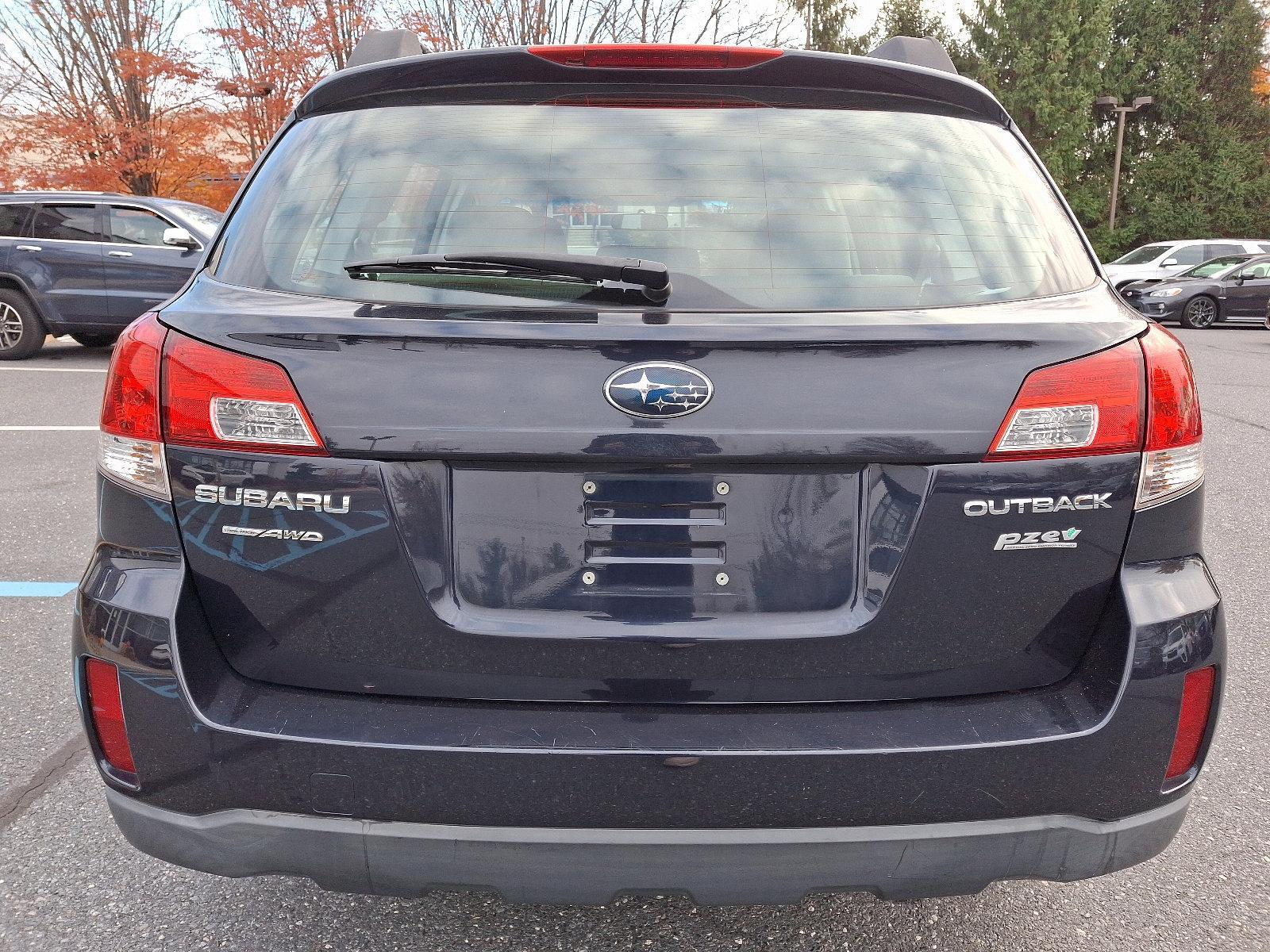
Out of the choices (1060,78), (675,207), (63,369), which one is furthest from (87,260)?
(1060,78)

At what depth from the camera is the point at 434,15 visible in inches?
754

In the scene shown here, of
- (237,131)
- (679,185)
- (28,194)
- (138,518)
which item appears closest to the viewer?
(138,518)

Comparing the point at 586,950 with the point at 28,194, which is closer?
the point at 586,950

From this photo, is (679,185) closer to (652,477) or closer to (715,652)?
(652,477)

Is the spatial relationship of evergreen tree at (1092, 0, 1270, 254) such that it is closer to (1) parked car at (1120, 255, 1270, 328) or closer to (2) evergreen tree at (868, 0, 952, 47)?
(2) evergreen tree at (868, 0, 952, 47)

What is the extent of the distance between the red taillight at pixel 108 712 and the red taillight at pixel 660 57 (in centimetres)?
135

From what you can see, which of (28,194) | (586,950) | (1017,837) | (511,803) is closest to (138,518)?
(511,803)

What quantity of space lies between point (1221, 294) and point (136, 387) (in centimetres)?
2148

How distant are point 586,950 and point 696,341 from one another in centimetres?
131

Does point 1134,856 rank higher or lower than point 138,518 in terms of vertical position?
lower

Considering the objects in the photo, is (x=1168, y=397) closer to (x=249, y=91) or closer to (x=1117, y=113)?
(x=249, y=91)

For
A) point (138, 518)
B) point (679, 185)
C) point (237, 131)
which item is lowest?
point (237, 131)

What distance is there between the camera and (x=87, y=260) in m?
12.0

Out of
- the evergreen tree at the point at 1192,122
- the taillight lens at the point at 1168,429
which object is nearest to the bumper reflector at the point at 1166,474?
the taillight lens at the point at 1168,429
